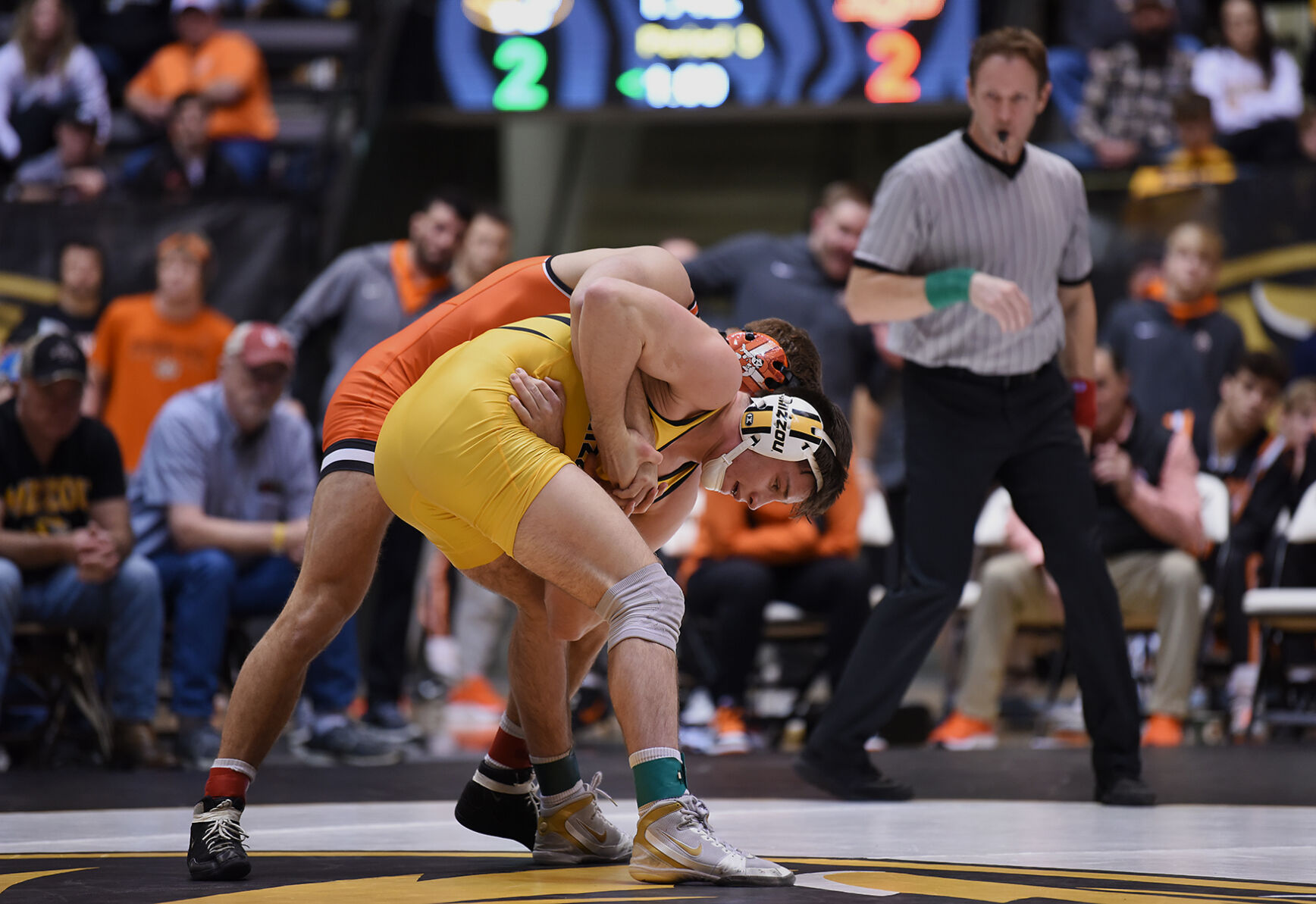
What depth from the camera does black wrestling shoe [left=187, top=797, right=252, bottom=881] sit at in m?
2.68

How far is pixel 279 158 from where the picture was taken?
9305 millimetres

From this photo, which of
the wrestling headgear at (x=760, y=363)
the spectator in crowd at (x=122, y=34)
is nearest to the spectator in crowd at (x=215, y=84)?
the spectator in crowd at (x=122, y=34)

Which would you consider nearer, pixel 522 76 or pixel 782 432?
pixel 782 432

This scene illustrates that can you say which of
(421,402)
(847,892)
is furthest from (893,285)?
(847,892)

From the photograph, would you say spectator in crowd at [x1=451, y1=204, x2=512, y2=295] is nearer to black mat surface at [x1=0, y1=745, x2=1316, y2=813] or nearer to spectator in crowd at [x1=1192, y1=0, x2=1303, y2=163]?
black mat surface at [x1=0, y1=745, x2=1316, y2=813]

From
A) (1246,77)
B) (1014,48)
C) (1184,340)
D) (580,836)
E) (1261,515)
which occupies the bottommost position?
(1261,515)

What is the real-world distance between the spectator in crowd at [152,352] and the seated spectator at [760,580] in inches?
94.8

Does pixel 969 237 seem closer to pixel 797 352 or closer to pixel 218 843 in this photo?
pixel 797 352

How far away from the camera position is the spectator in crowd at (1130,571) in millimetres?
5973

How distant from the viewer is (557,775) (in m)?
3.07

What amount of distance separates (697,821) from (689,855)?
6cm

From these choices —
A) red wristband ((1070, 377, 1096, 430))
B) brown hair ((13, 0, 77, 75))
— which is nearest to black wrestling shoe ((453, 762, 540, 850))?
red wristband ((1070, 377, 1096, 430))

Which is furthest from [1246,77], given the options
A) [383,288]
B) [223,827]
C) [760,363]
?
[223,827]

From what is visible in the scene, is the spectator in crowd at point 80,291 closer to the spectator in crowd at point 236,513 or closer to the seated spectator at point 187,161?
the seated spectator at point 187,161
